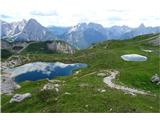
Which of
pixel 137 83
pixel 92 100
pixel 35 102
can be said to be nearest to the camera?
pixel 92 100

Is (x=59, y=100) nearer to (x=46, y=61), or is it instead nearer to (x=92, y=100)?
(x=92, y=100)

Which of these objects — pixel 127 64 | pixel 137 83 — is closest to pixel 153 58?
pixel 127 64

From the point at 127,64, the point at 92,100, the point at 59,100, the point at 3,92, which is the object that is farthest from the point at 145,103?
the point at 127,64

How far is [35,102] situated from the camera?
2052 inches
